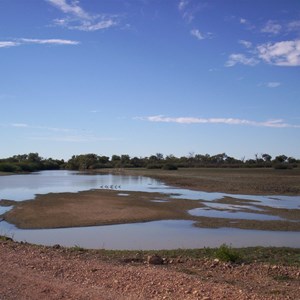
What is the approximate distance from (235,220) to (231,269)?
44.0 ft

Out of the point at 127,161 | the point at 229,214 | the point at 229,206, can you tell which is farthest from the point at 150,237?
the point at 127,161

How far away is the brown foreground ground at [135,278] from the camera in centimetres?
700

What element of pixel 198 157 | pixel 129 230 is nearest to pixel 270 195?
pixel 129 230

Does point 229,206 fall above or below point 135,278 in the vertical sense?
below

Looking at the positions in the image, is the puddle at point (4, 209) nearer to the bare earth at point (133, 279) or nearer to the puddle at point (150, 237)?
the puddle at point (150, 237)

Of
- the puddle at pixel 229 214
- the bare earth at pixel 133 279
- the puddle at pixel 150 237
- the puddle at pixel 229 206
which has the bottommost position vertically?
the puddle at pixel 150 237

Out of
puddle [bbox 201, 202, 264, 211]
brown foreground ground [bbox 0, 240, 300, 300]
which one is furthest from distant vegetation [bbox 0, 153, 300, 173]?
brown foreground ground [bbox 0, 240, 300, 300]

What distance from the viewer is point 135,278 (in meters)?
8.00

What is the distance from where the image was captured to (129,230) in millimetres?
19531

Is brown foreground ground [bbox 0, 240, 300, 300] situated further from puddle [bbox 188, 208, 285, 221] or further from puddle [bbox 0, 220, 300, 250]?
puddle [bbox 188, 208, 285, 221]

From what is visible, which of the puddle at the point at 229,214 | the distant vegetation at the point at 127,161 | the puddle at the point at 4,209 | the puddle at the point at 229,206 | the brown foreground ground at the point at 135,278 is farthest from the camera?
the distant vegetation at the point at 127,161

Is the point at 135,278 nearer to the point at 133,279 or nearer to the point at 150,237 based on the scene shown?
the point at 133,279

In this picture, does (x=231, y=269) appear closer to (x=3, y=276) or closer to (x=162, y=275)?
(x=162, y=275)

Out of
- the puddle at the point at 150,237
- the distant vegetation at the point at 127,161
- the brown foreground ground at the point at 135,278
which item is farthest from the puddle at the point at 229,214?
the distant vegetation at the point at 127,161
